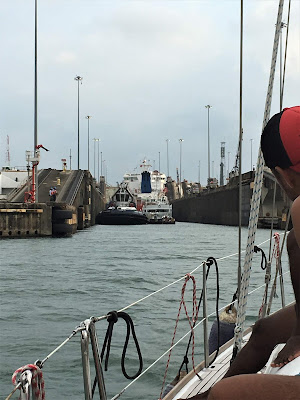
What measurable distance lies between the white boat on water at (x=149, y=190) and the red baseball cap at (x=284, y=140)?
71556 mm

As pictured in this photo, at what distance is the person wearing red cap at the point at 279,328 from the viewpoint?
63.1 inches

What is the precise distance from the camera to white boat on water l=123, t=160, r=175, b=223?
76.4m

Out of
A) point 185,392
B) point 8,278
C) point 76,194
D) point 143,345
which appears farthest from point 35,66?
point 185,392

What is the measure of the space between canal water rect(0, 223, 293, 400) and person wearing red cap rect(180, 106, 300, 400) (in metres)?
4.65

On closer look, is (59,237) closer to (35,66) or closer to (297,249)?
(35,66)

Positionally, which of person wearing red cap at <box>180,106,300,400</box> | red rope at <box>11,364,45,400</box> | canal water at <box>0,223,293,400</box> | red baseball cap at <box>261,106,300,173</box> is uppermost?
red baseball cap at <box>261,106,300,173</box>

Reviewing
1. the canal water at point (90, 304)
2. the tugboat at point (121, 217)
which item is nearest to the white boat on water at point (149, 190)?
the tugboat at point (121, 217)

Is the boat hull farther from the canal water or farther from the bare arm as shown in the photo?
the bare arm

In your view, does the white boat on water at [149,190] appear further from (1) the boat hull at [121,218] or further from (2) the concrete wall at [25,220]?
(2) the concrete wall at [25,220]

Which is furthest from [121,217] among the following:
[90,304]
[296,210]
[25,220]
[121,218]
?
[296,210]

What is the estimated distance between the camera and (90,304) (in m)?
12.7

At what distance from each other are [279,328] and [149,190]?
88.2m

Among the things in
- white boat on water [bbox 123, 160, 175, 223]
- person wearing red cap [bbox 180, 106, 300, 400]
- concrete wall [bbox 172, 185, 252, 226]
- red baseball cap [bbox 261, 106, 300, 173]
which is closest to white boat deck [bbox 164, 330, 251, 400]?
person wearing red cap [bbox 180, 106, 300, 400]

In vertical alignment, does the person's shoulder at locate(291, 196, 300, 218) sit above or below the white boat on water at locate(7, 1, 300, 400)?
above
